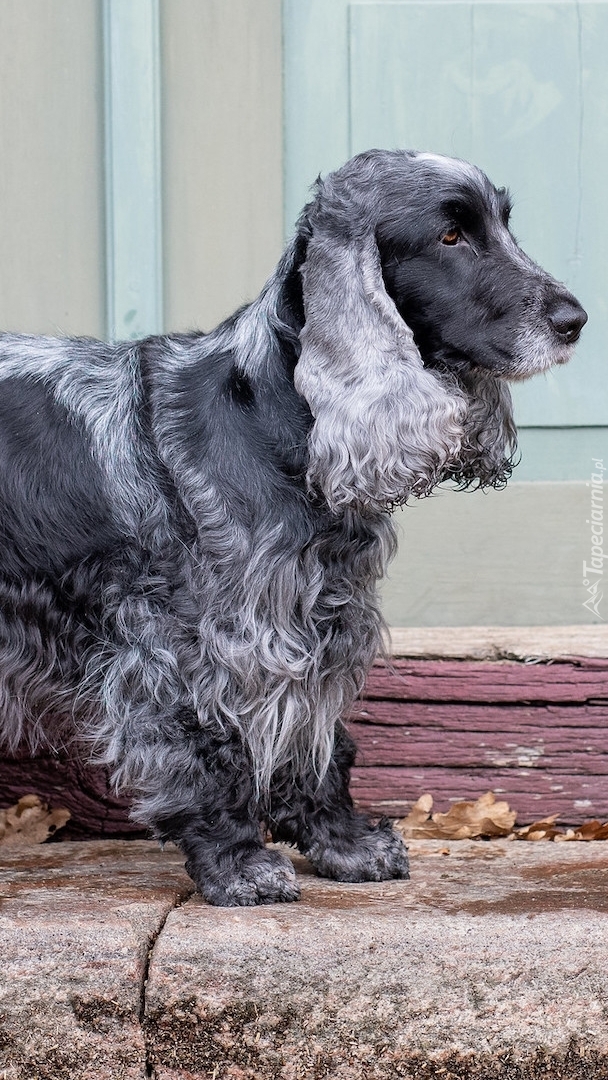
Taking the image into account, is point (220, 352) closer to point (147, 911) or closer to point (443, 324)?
point (443, 324)

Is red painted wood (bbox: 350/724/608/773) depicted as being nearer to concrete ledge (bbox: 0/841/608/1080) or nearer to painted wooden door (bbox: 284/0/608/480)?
painted wooden door (bbox: 284/0/608/480)

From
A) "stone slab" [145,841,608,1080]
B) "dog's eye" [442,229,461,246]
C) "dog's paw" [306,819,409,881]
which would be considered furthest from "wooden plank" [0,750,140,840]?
"dog's eye" [442,229,461,246]

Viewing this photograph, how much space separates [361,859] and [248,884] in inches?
14.0

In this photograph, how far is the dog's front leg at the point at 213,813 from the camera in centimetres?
271

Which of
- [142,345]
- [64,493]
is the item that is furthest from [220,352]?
[64,493]

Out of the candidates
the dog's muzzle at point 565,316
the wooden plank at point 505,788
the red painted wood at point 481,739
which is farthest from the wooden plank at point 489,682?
the dog's muzzle at point 565,316

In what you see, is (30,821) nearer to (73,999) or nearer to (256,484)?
(73,999)

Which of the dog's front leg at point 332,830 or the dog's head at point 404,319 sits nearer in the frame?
the dog's head at point 404,319

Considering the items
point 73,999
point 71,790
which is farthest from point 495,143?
point 73,999

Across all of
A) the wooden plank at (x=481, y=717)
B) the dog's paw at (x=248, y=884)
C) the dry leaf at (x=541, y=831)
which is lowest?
the dry leaf at (x=541, y=831)

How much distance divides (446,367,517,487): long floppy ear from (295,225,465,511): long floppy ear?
0.88 feet

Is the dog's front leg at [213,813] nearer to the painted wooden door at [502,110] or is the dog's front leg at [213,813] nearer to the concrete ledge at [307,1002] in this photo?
the concrete ledge at [307,1002]

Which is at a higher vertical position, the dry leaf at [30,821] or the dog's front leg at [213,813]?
the dog's front leg at [213,813]

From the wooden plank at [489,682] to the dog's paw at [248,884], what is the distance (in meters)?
0.89
